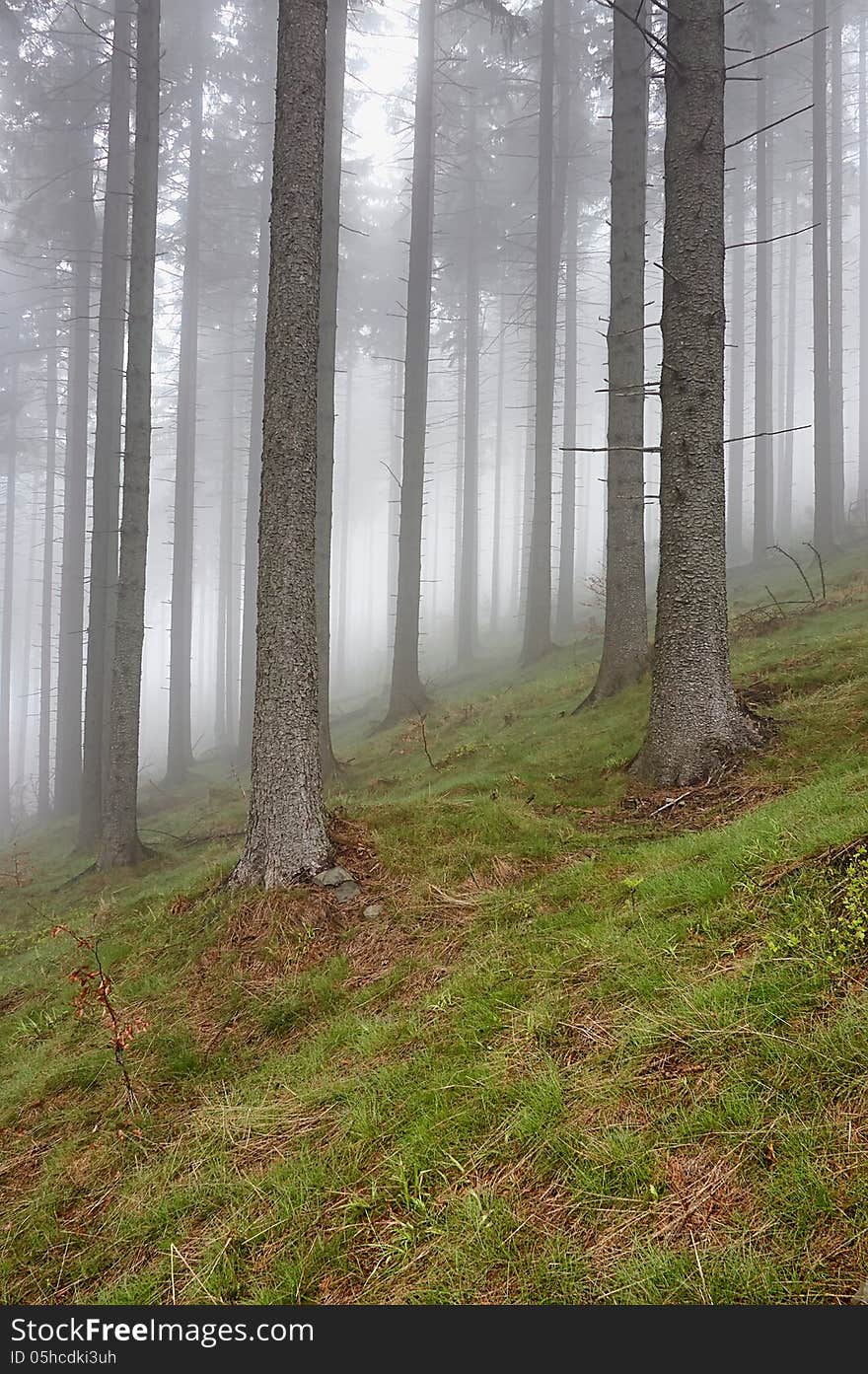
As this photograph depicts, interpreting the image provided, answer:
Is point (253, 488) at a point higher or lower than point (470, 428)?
lower

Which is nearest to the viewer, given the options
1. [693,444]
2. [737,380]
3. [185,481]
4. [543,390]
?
[693,444]

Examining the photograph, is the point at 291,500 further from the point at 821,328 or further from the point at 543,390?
the point at 821,328

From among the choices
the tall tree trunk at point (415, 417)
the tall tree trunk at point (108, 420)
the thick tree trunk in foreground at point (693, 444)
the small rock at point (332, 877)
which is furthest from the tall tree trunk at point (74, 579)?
the thick tree trunk in foreground at point (693, 444)

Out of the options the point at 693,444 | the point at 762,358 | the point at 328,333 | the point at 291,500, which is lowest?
the point at 291,500

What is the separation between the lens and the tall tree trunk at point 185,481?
733 inches

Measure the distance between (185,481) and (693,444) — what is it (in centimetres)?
1855

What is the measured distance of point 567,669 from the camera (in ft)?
43.0

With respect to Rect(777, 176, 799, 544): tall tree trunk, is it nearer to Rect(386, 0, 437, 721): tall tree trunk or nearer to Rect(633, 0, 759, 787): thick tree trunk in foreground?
Rect(386, 0, 437, 721): tall tree trunk

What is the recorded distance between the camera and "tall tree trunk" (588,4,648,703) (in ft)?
28.9

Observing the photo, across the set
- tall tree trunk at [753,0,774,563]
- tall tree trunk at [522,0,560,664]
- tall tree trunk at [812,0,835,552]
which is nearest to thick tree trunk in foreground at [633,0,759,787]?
tall tree trunk at [522,0,560,664]

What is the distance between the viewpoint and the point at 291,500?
5316 millimetres

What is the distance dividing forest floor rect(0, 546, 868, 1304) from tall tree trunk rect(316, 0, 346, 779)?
567cm

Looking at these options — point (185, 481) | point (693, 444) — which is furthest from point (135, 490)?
point (185, 481)

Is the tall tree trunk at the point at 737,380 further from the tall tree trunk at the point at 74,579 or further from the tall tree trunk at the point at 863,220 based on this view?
the tall tree trunk at the point at 74,579
